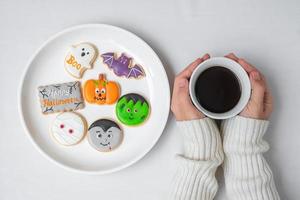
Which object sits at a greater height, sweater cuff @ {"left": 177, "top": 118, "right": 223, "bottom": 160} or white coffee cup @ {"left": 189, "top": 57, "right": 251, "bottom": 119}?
white coffee cup @ {"left": 189, "top": 57, "right": 251, "bottom": 119}

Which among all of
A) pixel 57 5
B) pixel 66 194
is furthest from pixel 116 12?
pixel 66 194

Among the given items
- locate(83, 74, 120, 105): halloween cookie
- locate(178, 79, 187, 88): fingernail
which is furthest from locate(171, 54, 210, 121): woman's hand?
locate(83, 74, 120, 105): halloween cookie

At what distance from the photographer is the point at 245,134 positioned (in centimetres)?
59

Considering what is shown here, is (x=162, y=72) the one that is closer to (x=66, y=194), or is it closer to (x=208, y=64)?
(x=208, y=64)

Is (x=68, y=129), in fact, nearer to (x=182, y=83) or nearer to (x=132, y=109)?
(x=132, y=109)

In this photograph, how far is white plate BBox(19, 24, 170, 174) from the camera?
64 cm

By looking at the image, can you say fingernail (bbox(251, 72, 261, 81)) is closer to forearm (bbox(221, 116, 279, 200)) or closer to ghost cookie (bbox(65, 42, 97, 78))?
forearm (bbox(221, 116, 279, 200))

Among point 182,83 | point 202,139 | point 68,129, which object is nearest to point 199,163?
point 202,139

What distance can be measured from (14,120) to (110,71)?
22 cm

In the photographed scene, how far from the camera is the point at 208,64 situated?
1.87ft

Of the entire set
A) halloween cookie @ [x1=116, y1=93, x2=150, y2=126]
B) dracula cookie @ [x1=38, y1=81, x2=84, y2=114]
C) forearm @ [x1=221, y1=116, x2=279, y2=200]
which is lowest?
forearm @ [x1=221, y1=116, x2=279, y2=200]

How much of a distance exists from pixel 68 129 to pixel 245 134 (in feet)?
1.09

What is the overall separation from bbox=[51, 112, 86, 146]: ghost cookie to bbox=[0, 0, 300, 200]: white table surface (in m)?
0.07

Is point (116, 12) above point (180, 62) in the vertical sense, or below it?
above
